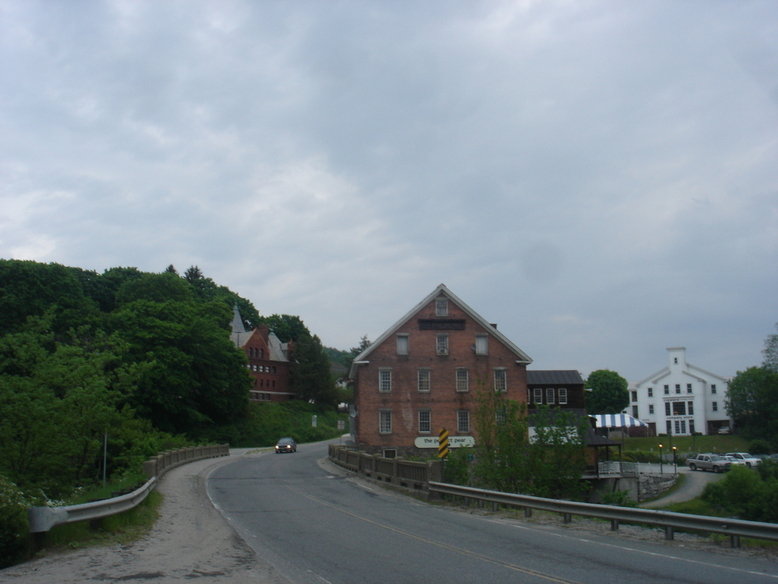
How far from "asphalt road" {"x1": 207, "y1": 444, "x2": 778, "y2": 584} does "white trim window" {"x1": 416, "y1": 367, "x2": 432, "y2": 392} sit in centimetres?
3393

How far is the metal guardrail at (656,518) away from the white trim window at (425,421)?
35.1m

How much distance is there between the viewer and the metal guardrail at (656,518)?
13392 millimetres

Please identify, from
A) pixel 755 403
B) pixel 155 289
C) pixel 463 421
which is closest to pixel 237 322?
pixel 155 289

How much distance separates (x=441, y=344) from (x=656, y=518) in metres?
42.5

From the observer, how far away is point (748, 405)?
314 ft

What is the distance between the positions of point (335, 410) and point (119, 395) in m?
87.5

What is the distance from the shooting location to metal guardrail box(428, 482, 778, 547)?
1339 cm

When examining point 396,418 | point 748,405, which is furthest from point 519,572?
point 748,405

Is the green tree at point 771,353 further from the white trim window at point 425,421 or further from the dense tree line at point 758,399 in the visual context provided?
the white trim window at point 425,421

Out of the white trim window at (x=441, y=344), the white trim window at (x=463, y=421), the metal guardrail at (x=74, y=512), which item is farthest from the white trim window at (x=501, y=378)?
the metal guardrail at (x=74, y=512)

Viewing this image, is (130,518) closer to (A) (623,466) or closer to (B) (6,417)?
(B) (6,417)

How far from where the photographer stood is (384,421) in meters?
56.8

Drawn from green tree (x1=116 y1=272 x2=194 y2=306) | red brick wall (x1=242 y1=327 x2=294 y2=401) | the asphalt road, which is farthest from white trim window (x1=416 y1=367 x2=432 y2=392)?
red brick wall (x1=242 y1=327 x2=294 y2=401)

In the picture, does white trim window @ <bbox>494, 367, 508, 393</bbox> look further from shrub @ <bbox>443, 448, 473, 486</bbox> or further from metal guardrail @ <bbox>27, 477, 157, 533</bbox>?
metal guardrail @ <bbox>27, 477, 157, 533</bbox>
